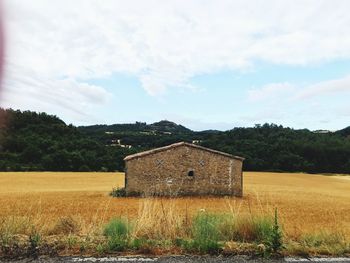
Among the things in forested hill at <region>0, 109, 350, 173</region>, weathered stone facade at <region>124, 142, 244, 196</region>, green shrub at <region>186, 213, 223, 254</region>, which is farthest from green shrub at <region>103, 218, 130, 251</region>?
forested hill at <region>0, 109, 350, 173</region>

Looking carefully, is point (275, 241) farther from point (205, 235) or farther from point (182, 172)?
point (182, 172)

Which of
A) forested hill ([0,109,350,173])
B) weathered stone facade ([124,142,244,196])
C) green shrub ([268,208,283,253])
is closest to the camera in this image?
green shrub ([268,208,283,253])

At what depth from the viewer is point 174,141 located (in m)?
80.1

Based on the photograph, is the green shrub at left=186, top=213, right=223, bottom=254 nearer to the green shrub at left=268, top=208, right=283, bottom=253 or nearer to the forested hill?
the green shrub at left=268, top=208, right=283, bottom=253

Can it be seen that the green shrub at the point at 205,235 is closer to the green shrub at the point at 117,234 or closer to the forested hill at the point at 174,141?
the green shrub at the point at 117,234

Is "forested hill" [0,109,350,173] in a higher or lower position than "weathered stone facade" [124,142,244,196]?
higher

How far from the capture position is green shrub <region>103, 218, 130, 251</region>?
5379 millimetres

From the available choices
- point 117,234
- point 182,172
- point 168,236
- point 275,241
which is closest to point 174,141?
point 182,172

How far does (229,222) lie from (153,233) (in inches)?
42.6

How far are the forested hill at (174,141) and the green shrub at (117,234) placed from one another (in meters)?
53.0

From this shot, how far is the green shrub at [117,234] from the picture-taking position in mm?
5379

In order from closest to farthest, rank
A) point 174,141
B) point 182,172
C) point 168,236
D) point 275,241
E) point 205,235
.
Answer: point 275,241 → point 205,235 → point 168,236 → point 182,172 → point 174,141

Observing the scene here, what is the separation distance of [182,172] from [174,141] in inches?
1814

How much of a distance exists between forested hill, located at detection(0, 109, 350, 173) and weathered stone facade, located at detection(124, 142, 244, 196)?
88.4 feet
